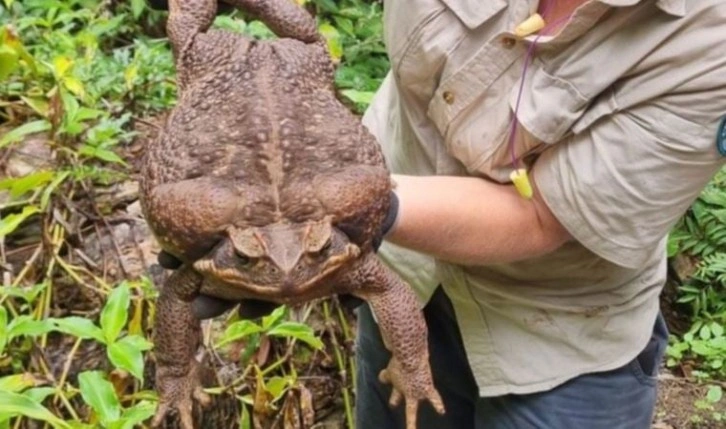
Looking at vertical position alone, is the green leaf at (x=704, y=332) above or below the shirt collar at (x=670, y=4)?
below

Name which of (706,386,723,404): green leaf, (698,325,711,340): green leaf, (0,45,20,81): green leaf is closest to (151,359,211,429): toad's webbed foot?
(0,45,20,81): green leaf

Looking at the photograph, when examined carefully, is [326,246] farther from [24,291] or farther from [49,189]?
[49,189]

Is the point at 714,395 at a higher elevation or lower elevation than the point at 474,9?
lower

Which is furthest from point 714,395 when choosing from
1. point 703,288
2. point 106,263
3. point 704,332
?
point 106,263

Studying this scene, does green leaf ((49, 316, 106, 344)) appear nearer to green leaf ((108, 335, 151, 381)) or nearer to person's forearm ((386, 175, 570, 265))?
green leaf ((108, 335, 151, 381))

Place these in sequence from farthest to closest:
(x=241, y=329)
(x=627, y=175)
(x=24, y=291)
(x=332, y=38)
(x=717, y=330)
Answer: (x=717, y=330) → (x=332, y=38) → (x=24, y=291) → (x=241, y=329) → (x=627, y=175)

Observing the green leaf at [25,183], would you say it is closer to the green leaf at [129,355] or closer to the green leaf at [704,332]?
the green leaf at [129,355]

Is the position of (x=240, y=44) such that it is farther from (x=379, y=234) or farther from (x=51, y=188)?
(x=51, y=188)

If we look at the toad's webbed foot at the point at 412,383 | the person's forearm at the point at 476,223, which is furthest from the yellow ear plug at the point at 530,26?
the toad's webbed foot at the point at 412,383
